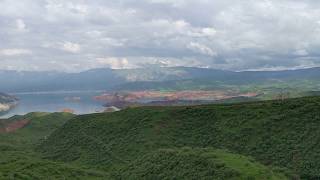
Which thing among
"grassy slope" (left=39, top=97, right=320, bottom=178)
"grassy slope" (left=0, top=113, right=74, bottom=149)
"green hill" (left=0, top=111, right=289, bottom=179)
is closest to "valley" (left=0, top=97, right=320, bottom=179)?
"grassy slope" (left=39, top=97, right=320, bottom=178)

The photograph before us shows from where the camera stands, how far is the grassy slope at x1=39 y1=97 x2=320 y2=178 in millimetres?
66312

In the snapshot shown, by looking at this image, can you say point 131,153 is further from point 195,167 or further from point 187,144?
point 195,167

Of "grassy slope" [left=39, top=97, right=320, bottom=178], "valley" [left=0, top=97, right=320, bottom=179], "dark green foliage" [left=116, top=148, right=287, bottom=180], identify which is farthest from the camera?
"grassy slope" [left=39, top=97, right=320, bottom=178]

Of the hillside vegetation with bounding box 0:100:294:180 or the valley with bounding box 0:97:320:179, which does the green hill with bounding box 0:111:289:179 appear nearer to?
the hillside vegetation with bounding box 0:100:294:180

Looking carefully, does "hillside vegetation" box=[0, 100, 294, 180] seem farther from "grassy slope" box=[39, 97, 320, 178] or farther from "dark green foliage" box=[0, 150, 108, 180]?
"grassy slope" box=[39, 97, 320, 178]

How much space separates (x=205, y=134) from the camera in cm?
8344

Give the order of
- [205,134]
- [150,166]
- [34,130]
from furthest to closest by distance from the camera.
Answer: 1. [34,130]
2. [205,134]
3. [150,166]

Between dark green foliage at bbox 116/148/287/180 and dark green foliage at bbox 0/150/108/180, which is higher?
dark green foliage at bbox 116/148/287/180

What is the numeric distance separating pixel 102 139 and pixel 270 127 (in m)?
37.5

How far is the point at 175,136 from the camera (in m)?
86.8

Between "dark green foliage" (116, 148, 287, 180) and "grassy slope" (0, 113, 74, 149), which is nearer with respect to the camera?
"dark green foliage" (116, 148, 287, 180)

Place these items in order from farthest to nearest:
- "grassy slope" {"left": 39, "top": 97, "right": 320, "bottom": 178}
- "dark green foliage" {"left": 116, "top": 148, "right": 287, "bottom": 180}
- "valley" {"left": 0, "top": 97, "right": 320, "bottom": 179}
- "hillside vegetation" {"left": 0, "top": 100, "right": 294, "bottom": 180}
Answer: "grassy slope" {"left": 39, "top": 97, "right": 320, "bottom": 178} < "valley" {"left": 0, "top": 97, "right": 320, "bottom": 179} < "hillside vegetation" {"left": 0, "top": 100, "right": 294, "bottom": 180} < "dark green foliage" {"left": 116, "top": 148, "right": 287, "bottom": 180}

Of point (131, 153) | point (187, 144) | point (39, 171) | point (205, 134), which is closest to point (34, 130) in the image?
point (131, 153)

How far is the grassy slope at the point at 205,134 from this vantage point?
6631 centimetres
